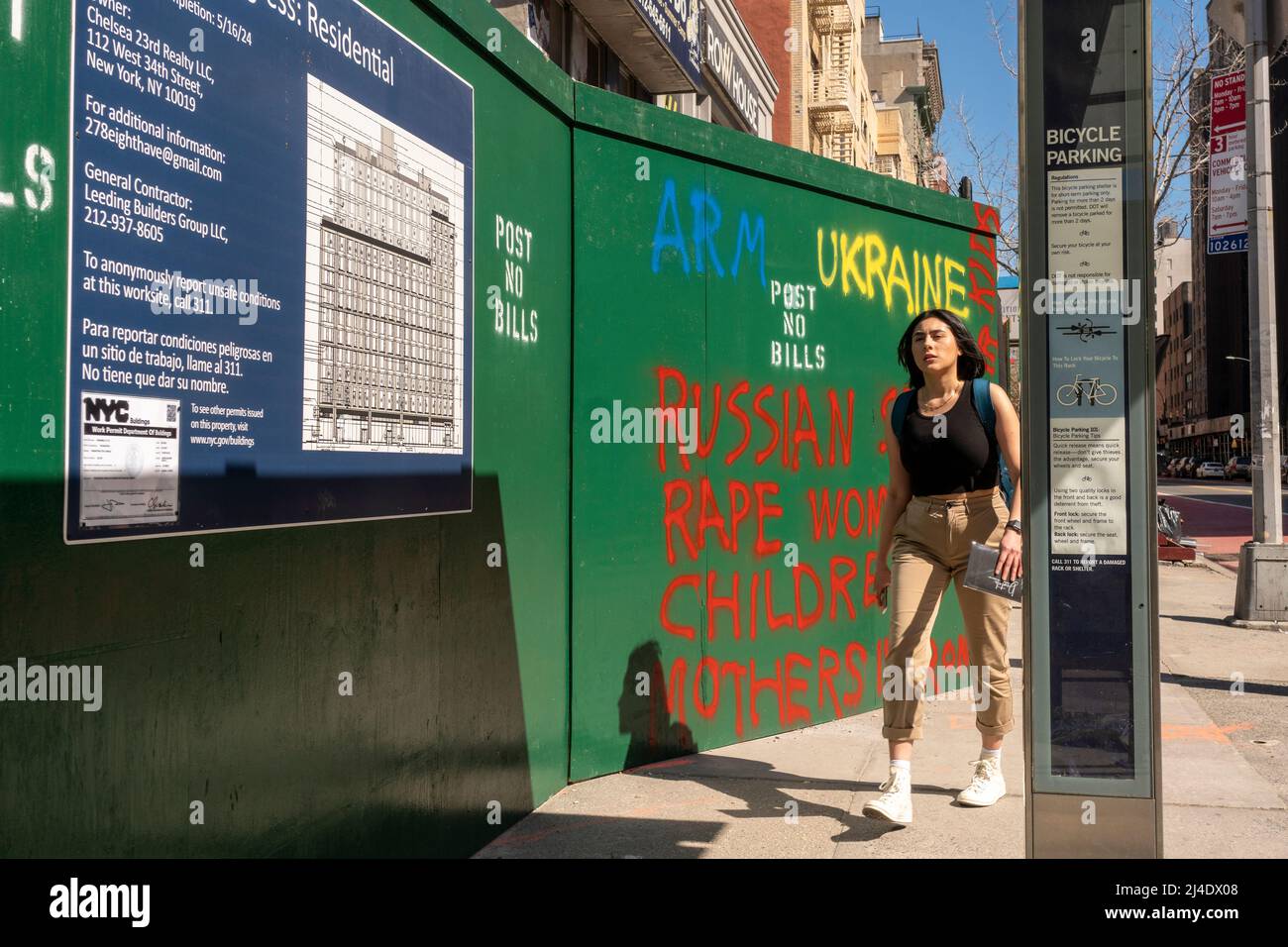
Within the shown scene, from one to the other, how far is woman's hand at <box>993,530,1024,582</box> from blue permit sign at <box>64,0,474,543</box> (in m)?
2.01

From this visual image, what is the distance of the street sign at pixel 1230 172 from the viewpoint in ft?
37.0

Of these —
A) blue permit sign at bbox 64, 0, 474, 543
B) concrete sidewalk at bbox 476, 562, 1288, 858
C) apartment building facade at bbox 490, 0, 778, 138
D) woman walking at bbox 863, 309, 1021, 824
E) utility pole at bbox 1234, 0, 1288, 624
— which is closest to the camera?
blue permit sign at bbox 64, 0, 474, 543

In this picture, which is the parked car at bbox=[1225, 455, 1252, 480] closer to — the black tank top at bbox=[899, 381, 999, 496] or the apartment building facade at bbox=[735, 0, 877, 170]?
the apartment building facade at bbox=[735, 0, 877, 170]

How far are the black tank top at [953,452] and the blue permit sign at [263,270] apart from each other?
1837 millimetres

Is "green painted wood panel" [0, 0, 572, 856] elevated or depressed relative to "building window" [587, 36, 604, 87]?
depressed

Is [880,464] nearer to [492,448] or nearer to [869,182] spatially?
[869,182]

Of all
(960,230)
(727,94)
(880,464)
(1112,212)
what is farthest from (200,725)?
(727,94)

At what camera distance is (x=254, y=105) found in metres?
3.12

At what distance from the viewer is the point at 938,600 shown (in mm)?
4793

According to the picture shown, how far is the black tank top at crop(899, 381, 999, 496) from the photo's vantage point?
473 centimetres

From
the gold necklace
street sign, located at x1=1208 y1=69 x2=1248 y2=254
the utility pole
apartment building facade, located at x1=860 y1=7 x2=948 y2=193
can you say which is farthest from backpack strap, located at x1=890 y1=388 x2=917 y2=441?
apartment building facade, located at x1=860 y1=7 x2=948 y2=193

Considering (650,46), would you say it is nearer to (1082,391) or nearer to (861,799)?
(861,799)

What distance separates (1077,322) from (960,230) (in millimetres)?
4361

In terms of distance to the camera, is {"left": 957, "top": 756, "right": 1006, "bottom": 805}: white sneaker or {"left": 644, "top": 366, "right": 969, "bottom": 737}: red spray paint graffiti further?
{"left": 644, "top": 366, "right": 969, "bottom": 737}: red spray paint graffiti
